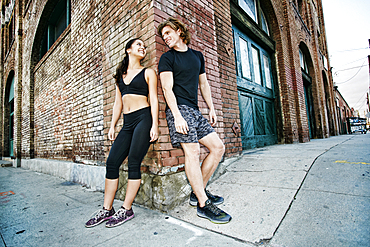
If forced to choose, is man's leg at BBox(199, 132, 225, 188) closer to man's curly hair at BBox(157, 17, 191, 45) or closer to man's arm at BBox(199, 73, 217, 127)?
man's arm at BBox(199, 73, 217, 127)

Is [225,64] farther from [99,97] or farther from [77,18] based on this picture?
[77,18]

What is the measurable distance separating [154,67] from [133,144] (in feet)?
2.98

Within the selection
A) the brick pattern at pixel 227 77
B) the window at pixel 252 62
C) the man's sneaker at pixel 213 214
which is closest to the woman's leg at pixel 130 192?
the man's sneaker at pixel 213 214

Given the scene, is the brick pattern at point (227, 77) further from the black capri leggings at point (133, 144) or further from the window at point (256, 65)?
the window at point (256, 65)

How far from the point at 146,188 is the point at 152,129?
715 mm

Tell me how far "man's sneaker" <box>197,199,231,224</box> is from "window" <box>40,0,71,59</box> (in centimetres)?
673

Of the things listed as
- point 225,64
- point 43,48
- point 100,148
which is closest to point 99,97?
point 100,148

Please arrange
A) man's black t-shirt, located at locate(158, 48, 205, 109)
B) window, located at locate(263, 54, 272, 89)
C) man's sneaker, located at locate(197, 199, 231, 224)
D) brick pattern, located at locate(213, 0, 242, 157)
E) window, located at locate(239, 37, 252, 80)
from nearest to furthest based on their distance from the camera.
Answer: man's sneaker, located at locate(197, 199, 231, 224)
man's black t-shirt, located at locate(158, 48, 205, 109)
brick pattern, located at locate(213, 0, 242, 157)
window, located at locate(239, 37, 252, 80)
window, located at locate(263, 54, 272, 89)

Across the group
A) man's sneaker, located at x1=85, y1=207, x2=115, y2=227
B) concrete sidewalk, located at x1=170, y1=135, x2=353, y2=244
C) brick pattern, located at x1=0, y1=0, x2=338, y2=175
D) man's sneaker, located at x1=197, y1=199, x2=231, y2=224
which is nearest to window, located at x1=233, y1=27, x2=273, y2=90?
brick pattern, located at x1=0, y1=0, x2=338, y2=175

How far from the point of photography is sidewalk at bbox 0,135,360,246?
145 centimetres

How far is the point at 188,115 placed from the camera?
1.80 meters

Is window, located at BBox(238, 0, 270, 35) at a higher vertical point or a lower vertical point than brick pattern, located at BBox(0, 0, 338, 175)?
higher

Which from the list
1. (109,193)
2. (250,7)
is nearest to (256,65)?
(250,7)

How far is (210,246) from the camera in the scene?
52.0 inches
